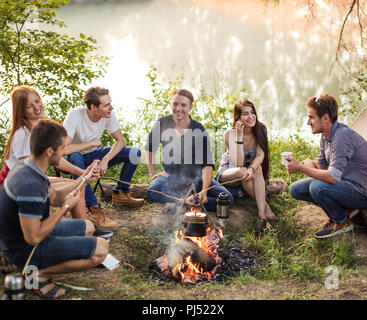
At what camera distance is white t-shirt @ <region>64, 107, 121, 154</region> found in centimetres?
438

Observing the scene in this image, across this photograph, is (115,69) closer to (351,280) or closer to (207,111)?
(207,111)

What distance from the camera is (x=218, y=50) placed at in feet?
40.7

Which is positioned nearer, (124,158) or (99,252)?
(99,252)

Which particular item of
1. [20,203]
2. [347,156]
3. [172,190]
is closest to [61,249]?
[20,203]

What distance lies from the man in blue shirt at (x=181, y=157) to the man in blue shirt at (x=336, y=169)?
1050 mm

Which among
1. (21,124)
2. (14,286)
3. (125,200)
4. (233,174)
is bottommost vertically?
(14,286)

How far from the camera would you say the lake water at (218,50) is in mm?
8953

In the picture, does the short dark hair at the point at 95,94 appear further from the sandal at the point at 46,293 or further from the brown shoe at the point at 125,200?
the sandal at the point at 46,293

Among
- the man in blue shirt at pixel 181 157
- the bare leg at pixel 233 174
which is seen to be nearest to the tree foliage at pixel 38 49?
the man in blue shirt at pixel 181 157

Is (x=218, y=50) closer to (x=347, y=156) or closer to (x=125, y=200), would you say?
(x=125, y=200)

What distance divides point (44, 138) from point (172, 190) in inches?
84.9

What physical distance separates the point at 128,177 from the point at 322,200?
2.09 meters
